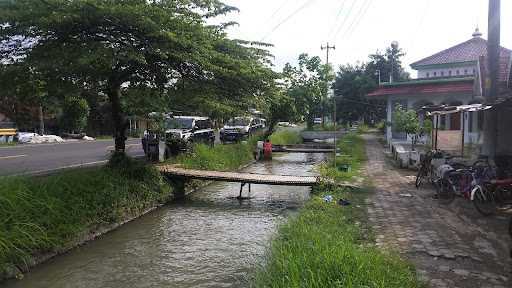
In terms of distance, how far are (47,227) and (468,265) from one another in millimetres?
7402

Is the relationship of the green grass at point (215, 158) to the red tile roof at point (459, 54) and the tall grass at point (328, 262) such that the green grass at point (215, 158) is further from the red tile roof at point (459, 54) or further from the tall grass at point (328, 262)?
the red tile roof at point (459, 54)

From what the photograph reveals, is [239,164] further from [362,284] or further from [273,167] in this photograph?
[362,284]

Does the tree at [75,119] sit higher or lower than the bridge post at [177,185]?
higher

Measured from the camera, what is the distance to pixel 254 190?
53.0ft

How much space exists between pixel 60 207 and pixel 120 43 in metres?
3.91

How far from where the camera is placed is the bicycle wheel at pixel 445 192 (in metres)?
11.2

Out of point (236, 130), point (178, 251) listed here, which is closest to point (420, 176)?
point (178, 251)

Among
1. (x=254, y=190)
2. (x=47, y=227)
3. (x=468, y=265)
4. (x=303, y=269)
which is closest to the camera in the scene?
(x=303, y=269)

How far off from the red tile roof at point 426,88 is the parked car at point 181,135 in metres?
11.2

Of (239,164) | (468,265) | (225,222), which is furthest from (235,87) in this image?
(239,164)

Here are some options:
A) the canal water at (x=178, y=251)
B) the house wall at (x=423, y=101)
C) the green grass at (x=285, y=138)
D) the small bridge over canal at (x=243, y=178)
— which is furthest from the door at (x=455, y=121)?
the canal water at (x=178, y=251)

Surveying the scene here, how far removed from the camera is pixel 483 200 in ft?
30.8

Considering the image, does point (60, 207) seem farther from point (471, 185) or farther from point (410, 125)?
point (410, 125)

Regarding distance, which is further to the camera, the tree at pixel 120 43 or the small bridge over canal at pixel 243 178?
the small bridge over canal at pixel 243 178
